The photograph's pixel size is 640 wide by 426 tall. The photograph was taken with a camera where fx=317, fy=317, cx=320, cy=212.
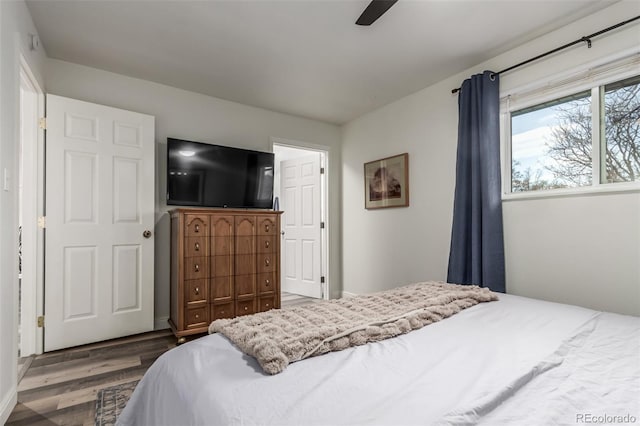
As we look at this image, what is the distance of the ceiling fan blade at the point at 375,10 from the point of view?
1722mm

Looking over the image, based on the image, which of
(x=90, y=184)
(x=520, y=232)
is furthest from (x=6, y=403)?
(x=520, y=232)

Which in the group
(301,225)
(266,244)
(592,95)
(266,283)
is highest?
(592,95)

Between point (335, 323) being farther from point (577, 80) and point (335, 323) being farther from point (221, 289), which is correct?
point (577, 80)

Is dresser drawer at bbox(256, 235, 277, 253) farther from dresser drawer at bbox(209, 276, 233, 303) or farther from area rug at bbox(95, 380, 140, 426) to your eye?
area rug at bbox(95, 380, 140, 426)

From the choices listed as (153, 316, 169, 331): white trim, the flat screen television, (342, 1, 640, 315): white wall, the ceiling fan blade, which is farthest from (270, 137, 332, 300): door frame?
the ceiling fan blade

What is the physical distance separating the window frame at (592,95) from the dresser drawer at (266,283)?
231 centimetres

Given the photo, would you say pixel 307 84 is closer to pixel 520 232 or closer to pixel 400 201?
pixel 400 201

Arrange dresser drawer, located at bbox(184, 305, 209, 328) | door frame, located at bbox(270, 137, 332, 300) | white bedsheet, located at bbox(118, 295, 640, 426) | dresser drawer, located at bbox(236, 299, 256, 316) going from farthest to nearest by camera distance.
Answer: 1. door frame, located at bbox(270, 137, 332, 300)
2. dresser drawer, located at bbox(236, 299, 256, 316)
3. dresser drawer, located at bbox(184, 305, 209, 328)
4. white bedsheet, located at bbox(118, 295, 640, 426)

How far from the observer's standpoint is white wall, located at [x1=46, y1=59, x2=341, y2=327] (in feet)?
9.45

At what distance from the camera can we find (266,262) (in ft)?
10.9

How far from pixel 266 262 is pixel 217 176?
3.41ft

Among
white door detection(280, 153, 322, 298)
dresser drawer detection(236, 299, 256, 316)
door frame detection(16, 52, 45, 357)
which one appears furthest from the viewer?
white door detection(280, 153, 322, 298)

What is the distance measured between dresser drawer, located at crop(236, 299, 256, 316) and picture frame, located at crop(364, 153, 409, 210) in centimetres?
184

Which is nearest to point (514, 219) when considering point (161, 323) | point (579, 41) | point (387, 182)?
point (579, 41)
